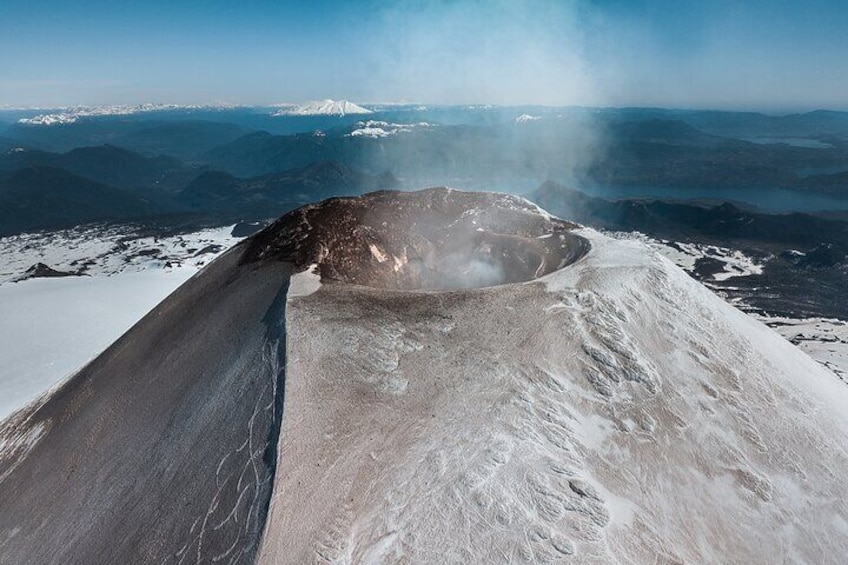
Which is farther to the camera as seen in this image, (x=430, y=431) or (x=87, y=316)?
(x=87, y=316)

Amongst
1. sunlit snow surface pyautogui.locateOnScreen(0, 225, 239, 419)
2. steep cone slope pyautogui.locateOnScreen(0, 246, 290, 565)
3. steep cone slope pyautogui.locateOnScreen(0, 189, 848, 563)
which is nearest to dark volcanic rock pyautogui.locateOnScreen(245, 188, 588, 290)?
steep cone slope pyautogui.locateOnScreen(0, 189, 848, 563)

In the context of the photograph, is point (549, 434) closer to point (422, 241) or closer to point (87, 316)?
point (422, 241)

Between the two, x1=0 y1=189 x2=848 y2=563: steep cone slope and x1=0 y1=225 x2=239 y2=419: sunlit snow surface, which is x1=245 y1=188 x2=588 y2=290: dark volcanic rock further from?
x1=0 y1=225 x2=239 y2=419: sunlit snow surface

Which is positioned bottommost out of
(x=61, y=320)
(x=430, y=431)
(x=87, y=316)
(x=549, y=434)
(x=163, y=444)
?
(x=61, y=320)

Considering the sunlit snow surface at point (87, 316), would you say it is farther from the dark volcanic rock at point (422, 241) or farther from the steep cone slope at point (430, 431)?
the dark volcanic rock at point (422, 241)

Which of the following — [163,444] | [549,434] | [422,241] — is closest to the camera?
[549,434]

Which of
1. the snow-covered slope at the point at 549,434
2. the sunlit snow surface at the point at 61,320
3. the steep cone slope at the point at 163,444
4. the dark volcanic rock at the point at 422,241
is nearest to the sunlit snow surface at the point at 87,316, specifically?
the sunlit snow surface at the point at 61,320

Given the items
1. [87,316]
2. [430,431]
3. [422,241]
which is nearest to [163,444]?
[430,431]

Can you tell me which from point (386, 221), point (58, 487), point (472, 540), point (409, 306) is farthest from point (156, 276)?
point (472, 540)

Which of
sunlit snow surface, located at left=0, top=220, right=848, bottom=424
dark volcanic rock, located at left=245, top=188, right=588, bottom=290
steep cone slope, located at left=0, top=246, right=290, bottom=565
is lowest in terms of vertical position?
sunlit snow surface, located at left=0, top=220, right=848, bottom=424
